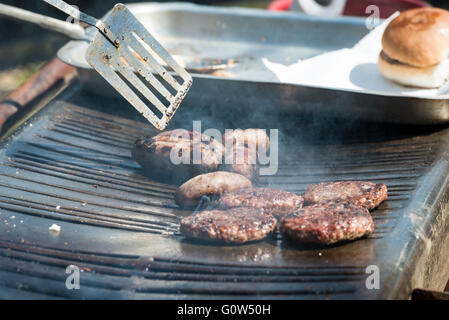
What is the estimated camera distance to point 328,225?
3197mm

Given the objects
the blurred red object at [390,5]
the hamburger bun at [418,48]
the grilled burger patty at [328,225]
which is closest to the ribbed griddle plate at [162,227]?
the grilled burger patty at [328,225]

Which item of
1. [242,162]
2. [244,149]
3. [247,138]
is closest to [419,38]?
[247,138]

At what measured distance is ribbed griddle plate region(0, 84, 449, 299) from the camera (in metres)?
2.95

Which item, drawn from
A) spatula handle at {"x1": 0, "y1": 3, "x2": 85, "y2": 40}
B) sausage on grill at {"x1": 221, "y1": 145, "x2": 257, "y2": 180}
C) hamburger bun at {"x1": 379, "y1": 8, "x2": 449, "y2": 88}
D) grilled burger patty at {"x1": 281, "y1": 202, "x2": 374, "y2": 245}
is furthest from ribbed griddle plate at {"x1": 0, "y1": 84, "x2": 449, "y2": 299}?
spatula handle at {"x1": 0, "y1": 3, "x2": 85, "y2": 40}

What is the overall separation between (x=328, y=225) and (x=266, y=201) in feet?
1.89

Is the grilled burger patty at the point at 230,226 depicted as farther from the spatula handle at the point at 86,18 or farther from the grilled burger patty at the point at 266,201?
the spatula handle at the point at 86,18

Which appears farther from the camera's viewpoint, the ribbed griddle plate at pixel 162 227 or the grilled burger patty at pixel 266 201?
the grilled burger patty at pixel 266 201

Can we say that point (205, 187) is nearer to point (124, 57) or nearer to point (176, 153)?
point (176, 153)

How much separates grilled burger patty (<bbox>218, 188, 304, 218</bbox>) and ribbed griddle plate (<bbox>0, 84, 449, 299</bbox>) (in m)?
0.26

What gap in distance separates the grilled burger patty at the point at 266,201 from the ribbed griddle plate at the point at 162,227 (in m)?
0.26

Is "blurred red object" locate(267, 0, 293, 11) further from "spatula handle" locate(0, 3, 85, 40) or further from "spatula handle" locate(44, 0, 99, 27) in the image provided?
"spatula handle" locate(44, 0, 99, 27)

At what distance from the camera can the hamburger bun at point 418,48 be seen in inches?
185
